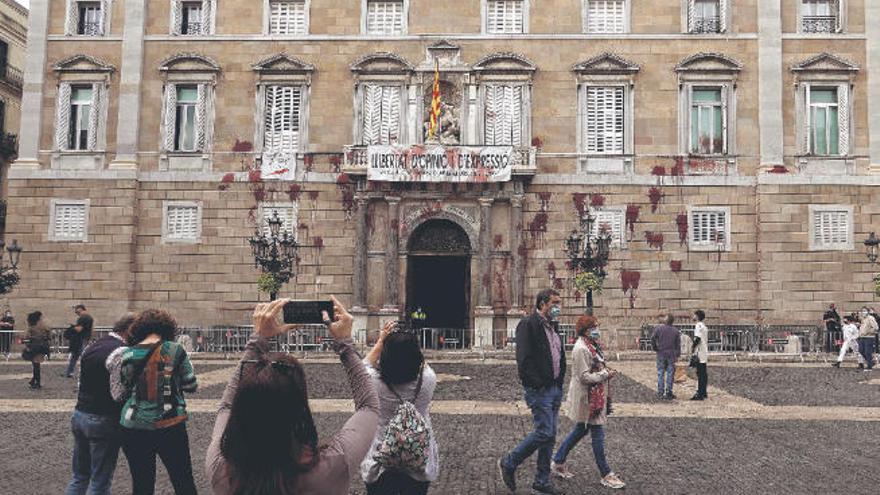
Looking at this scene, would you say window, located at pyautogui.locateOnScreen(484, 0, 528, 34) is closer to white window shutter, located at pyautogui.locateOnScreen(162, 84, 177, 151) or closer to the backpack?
white window shutter, located at pyautogui.locateOnScreen(162, 84, 177, 151)

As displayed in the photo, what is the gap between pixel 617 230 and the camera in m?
27.8

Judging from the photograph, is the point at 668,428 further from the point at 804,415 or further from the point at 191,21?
the point at 191,21

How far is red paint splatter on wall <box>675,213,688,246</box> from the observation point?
2761cm

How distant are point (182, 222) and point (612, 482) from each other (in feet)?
76.4

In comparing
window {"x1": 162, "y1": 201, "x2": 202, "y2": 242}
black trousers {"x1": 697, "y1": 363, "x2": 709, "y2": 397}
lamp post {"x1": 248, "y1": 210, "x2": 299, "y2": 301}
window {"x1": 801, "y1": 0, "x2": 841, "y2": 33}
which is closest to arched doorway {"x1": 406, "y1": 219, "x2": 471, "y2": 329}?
lamp post {"x1": 248, "y1": 210, "x2": 299, "y2": 301}

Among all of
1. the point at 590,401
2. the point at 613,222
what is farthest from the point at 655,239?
the point at 590,401

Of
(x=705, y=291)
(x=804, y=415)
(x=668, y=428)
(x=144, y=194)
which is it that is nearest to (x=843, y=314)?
(x=705, y=291)

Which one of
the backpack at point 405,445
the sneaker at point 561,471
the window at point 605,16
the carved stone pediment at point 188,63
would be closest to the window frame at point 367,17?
the carved stone pediment at point 188,63

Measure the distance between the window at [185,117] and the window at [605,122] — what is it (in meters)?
13.9

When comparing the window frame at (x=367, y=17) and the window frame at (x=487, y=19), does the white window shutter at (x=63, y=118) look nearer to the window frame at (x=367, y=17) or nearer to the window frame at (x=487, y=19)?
the window frame at (x=367, y=17)

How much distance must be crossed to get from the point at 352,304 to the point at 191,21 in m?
12.0

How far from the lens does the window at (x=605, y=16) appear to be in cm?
2852

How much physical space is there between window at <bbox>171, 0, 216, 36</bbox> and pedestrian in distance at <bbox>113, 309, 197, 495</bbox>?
82.2 feet

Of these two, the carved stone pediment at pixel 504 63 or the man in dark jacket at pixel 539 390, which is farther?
the carved stone pediment at pixel 504 63
